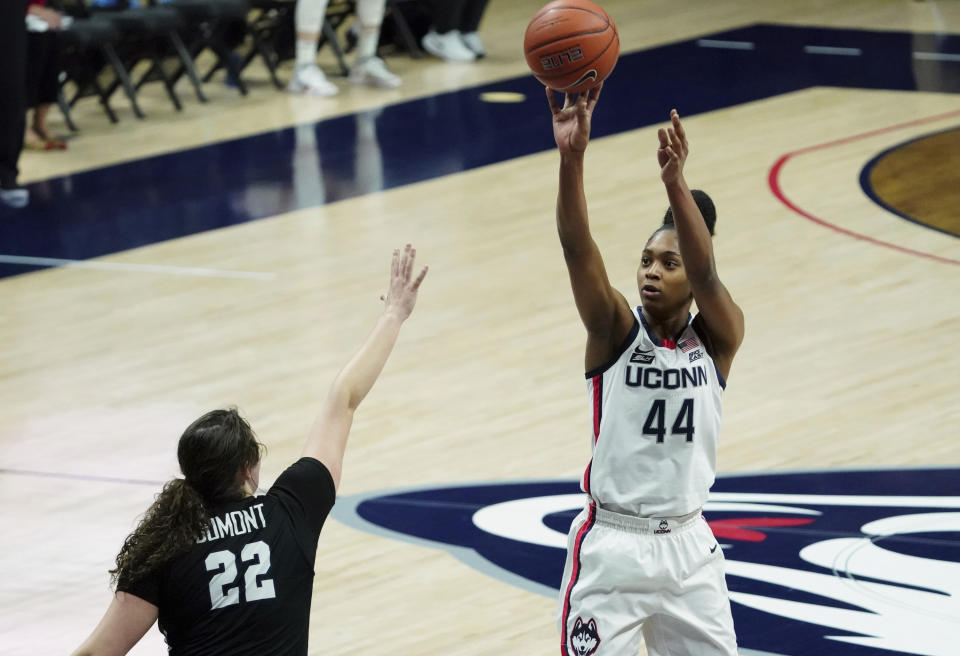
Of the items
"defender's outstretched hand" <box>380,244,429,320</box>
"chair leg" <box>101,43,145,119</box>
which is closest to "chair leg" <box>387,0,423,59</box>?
"chair leg" <box>101,43,145,119</box>

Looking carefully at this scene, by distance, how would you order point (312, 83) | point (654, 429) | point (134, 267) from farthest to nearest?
1. point (312, 83)
2. point (134, 267)
3. point (654, 429)

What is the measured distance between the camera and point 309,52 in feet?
42.9

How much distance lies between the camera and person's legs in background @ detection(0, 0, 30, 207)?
31.0ft

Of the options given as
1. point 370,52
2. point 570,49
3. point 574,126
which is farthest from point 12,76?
point 574,126

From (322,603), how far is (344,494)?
0.88 metres

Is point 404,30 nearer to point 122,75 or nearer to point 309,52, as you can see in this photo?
point 309,52

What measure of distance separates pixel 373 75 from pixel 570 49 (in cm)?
920

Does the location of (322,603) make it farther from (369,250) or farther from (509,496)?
(369,250)

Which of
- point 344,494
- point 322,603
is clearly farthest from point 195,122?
point 322,603

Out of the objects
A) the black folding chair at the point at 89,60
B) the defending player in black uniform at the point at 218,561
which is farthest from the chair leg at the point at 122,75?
the defending player in black uniform at the point at 218,561

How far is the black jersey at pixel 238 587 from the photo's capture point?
2.90 meters

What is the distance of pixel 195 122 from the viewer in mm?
12469

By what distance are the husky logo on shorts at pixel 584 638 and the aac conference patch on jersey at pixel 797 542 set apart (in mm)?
1283

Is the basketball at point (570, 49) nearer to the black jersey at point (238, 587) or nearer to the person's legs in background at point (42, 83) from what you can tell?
the black jersey at point (238, 587)
